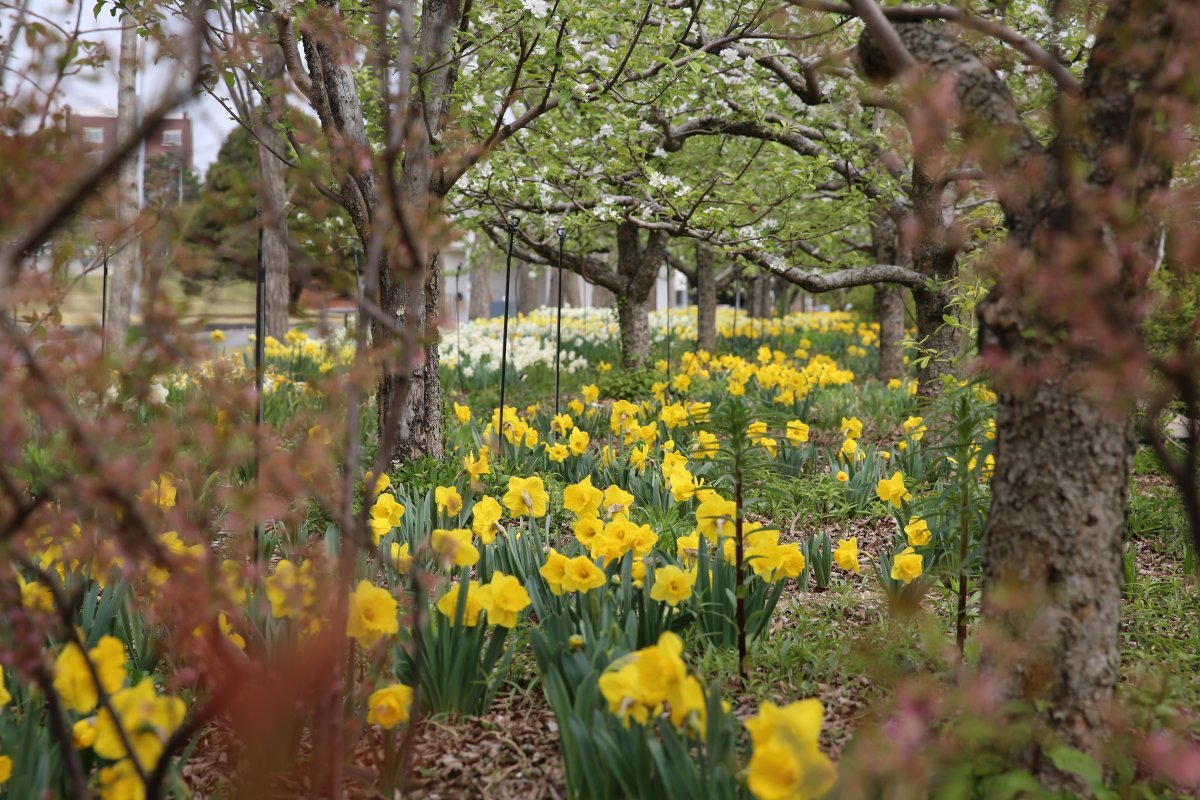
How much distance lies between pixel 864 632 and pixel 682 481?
770 millimetres

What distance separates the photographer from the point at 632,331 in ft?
29.0

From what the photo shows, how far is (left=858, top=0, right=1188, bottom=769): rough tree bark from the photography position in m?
1.66

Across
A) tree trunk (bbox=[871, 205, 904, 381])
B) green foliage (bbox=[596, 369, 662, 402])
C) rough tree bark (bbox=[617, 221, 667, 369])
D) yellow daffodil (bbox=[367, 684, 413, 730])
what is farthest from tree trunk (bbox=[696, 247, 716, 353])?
yellow daffodil (bbox=[367, 684, 413, 730])

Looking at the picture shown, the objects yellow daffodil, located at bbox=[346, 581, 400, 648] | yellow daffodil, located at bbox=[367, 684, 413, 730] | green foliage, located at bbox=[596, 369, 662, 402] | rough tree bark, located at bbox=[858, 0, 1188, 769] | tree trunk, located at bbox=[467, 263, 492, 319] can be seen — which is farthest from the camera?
tree trunk, located at bbox=[467, 263, 492, 319]

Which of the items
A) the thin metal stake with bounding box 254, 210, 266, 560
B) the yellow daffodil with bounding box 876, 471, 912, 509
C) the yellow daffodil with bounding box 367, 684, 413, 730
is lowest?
the yellow daffodil with bounding box 367, 684, 413, 730

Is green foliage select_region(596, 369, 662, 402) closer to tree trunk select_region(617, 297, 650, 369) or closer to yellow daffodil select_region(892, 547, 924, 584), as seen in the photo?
tree trunk select_region(617, 297, 650, 369)

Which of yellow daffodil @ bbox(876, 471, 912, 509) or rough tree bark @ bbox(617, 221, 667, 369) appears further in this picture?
rough tree bark @ bbox(617, 221, 667, 369)

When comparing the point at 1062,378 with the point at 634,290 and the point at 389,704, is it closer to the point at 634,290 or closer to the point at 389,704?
the point at 389,704

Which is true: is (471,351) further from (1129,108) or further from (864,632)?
(1129,108)

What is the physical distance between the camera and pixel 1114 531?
5.77 feet

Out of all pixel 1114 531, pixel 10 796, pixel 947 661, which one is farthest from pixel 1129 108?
pixel 10 796

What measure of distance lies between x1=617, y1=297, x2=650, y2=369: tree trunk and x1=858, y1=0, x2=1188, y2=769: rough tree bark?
6.96 meters

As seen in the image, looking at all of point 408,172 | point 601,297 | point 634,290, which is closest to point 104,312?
point 408,172

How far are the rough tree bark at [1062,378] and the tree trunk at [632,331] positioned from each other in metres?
6.96
